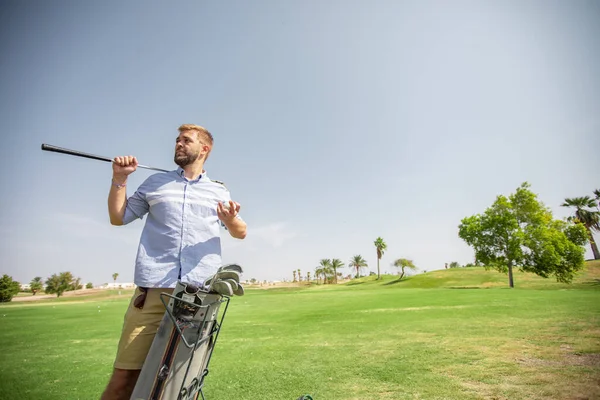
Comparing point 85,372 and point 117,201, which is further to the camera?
point 85,372

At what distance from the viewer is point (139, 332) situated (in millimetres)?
2533

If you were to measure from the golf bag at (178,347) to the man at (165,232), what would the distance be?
16.5 inches

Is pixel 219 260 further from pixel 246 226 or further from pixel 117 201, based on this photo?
pixel 117 201

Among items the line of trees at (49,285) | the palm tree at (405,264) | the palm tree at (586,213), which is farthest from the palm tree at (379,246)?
the line of trees at (49,285)

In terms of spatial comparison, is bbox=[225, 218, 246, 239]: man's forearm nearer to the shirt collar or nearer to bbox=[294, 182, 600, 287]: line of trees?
the shirt collar

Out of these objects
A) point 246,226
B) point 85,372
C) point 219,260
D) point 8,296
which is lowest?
point 8,296

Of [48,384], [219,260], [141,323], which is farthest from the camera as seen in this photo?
[48,384]

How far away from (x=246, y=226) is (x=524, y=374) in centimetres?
602

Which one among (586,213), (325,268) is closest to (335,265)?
(325,268)

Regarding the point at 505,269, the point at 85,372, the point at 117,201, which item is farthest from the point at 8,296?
the point at 505,269

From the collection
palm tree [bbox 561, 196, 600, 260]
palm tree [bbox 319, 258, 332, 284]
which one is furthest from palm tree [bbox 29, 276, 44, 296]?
palm tree [bbox 561, 196, 600, 260]

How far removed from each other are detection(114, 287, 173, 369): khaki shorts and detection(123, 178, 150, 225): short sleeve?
2.87 feet

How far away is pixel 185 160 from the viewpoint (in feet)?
10.6

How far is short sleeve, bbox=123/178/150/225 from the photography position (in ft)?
9.92
